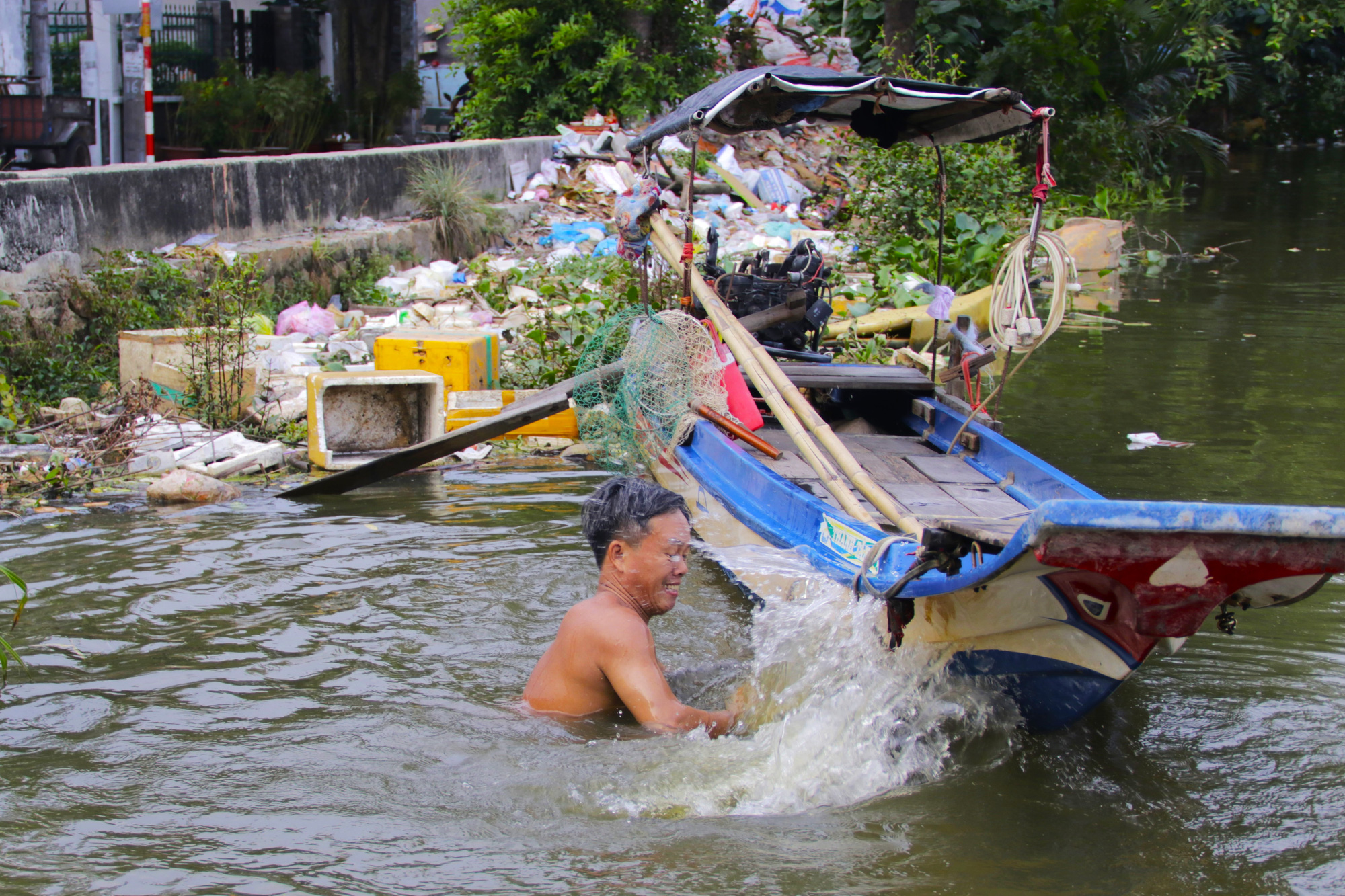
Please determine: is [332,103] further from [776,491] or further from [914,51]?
[776,491]

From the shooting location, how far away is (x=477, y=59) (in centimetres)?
1602

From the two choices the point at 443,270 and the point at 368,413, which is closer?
the point at 368,413

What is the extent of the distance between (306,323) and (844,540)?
233 inches

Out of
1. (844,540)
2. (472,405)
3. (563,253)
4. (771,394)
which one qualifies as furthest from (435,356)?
(563,253)

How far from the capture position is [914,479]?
518 centimetres

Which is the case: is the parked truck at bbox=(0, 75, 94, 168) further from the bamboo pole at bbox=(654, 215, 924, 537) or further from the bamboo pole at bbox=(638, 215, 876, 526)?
the bamboo pole at bbox=(654, 215, 924, 537)

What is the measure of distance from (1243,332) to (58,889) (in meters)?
10.4

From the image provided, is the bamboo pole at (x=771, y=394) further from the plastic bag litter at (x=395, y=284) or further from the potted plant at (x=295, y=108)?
the potted plant at (x=295, y=108)

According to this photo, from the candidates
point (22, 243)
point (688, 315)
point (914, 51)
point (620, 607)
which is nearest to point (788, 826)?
point (620, 607)

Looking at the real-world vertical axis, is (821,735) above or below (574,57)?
below

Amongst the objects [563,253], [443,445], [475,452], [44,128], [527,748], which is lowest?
[527,748]

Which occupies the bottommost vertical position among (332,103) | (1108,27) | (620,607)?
(620,607)

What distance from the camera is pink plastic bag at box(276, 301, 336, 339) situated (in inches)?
340

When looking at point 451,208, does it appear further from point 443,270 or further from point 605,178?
point 605,178
